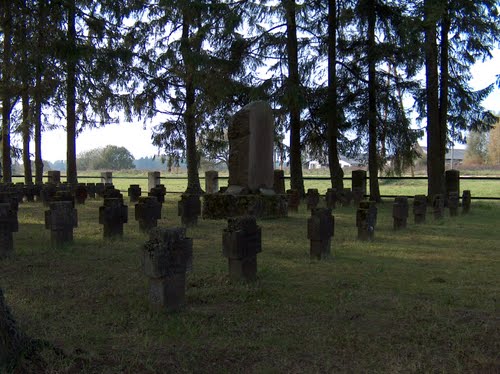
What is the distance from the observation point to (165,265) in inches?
177

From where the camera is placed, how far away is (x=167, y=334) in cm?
394

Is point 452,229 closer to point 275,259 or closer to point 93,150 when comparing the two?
point 275,259

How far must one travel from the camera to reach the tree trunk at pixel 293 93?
1584 centimetres

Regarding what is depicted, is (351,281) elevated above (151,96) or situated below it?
below

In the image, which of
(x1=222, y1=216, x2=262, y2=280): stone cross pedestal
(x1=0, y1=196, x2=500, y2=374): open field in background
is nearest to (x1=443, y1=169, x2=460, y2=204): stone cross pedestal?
(x1=0, y1=196, x2=500, y2=374): open field in background

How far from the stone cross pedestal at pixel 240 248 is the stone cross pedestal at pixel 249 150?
6.17 m

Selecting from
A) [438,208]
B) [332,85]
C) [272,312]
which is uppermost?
[332,85]

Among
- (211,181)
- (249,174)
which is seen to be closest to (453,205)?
(249,174)

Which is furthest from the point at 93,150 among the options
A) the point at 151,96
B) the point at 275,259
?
the point at 275,259

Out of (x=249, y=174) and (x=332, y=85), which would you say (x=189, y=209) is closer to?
(x=249, y=174)

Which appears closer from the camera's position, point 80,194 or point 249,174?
point 249,174

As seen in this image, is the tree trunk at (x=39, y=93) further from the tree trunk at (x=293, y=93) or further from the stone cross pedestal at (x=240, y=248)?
the tree trunk at (x=293, y=93)

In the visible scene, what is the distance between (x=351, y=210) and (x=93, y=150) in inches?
3586

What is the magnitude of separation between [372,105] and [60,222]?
12.5 meters
